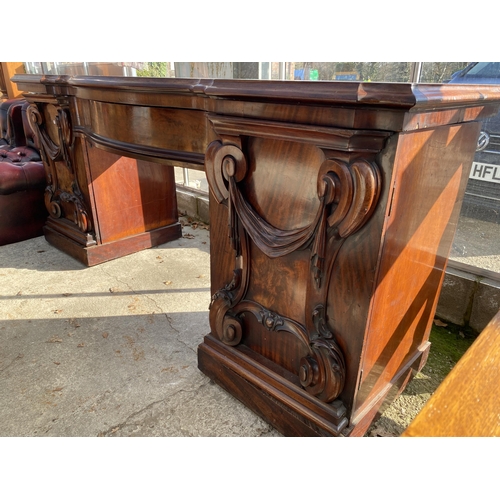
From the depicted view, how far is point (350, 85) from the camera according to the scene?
110cm

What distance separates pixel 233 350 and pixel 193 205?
256 cm

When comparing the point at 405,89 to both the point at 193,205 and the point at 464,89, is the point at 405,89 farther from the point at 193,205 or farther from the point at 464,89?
the point at 193,205

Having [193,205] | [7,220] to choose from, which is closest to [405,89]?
[193,205]

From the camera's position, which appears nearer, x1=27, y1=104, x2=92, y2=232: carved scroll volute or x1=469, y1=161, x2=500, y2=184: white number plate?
x1=469, y1=161, x2=500, y2=184: white number plate

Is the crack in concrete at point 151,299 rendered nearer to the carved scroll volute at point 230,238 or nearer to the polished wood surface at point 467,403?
the carved scroll volute at point 230,238

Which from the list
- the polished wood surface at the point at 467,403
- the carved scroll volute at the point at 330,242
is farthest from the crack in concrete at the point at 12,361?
the polished wood surface at the point at 467,403

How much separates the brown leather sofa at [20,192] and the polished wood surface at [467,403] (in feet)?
11.8

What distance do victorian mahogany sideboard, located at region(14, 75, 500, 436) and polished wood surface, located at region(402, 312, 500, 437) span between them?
0.43 metres

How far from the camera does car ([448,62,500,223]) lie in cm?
207

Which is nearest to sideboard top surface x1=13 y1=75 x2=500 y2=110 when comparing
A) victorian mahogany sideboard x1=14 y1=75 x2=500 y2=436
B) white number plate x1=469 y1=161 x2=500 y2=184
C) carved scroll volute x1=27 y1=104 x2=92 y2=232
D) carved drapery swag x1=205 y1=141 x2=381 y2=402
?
victorian mahogany sideboard x1=14 y1=75 x2=500 y2=436

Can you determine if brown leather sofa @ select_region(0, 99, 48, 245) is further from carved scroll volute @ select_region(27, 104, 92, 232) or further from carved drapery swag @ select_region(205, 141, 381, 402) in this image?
carved drapery swag @ select_region(205, 141, 381, 402)

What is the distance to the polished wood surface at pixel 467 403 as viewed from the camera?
2.42 ft

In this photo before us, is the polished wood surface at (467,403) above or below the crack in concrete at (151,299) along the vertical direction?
above

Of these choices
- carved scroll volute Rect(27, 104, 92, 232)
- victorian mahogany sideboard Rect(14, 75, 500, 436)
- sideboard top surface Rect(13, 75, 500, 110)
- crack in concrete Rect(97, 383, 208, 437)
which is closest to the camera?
sideboard top surface Rect(13, 75, 500, 110)
